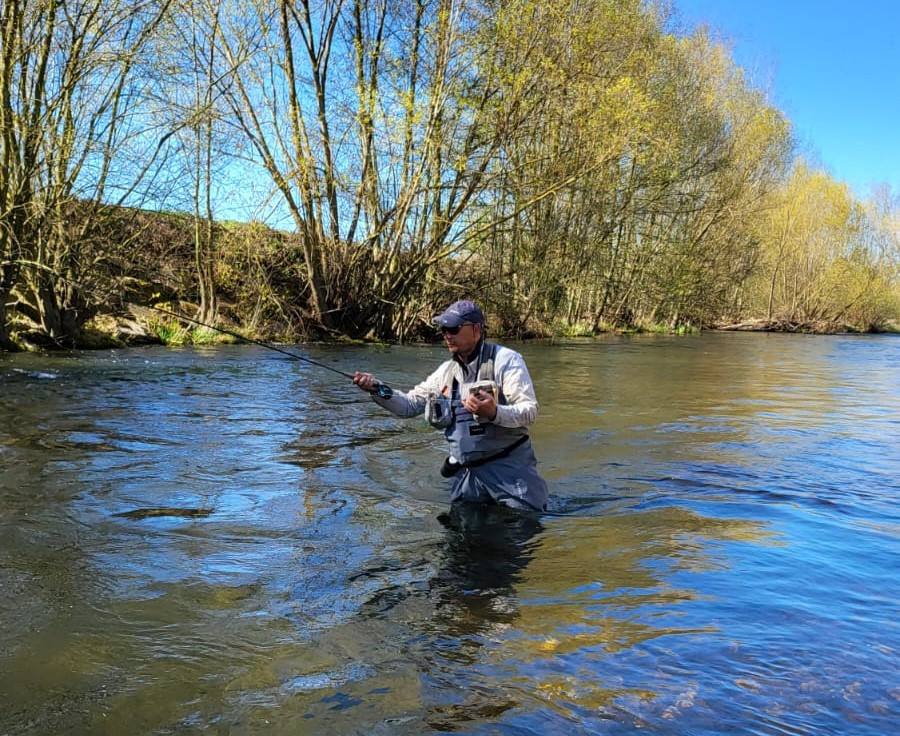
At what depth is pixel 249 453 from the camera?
7324mm

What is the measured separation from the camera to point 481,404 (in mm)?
4816

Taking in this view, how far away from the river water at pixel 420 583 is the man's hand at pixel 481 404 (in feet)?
2.72

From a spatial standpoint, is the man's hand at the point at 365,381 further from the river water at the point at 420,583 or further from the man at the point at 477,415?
the river water at the point at 420,583

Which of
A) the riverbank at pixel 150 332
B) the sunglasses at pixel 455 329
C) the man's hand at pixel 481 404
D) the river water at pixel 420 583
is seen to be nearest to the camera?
the river water at pixel 420 583

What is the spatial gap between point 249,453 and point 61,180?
808 centimetres

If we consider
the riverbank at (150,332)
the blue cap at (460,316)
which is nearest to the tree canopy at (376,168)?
the riverbank at (150,332)

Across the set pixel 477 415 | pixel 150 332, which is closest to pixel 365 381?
pixel 477 415

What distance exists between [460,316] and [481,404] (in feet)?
2.14

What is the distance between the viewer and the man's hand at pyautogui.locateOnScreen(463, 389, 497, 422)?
15.8ft

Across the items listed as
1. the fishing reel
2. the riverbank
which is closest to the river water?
→ the fishing reel

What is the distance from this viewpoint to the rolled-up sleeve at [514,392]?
4.98m

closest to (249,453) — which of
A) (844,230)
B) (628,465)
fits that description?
(628,465)

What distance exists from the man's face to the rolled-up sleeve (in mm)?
214

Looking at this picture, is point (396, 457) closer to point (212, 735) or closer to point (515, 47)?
point (212, 735)
